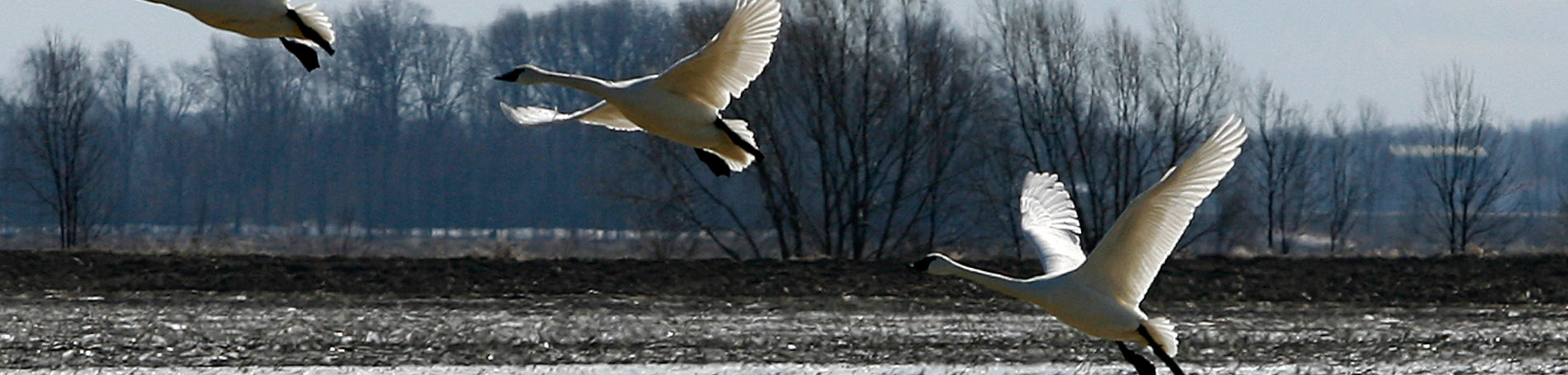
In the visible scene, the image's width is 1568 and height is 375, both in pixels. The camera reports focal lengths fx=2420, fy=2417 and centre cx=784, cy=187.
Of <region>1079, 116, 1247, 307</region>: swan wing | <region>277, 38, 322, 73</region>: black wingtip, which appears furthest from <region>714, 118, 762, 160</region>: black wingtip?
<region>277, 38, 322, 73</region>: black wingtip

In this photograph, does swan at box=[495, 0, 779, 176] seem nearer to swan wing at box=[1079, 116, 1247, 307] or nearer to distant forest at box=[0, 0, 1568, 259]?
swan wing at box=[1079, 116, 1247, 307]

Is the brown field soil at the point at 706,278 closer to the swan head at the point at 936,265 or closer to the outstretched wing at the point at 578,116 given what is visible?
the outstretched wing at the point at 578,116

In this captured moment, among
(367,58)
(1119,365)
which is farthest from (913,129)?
(367,58)

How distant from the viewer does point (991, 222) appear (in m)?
56.7

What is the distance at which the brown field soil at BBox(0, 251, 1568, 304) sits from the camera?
30.5m

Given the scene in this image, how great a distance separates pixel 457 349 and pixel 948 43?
26063mm

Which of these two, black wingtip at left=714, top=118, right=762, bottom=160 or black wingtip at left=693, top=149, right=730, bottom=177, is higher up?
black wingtip at left=714, top=118, right=762, bottom=160

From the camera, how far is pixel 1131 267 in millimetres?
14602

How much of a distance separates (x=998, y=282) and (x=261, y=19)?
4.79 m

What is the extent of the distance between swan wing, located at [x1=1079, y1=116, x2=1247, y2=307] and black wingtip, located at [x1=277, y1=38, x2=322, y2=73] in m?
4.63

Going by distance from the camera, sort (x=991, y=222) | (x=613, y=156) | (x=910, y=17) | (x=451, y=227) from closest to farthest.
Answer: (x=910, y=17) < (x=991, y=222) < (x=613, y=156) < (x=451, y=227)

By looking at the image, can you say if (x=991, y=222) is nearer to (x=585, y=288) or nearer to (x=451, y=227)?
(x=585, y=288)

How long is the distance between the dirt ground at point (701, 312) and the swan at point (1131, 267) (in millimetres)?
4762

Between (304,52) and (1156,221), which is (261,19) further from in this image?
(1156,221)
